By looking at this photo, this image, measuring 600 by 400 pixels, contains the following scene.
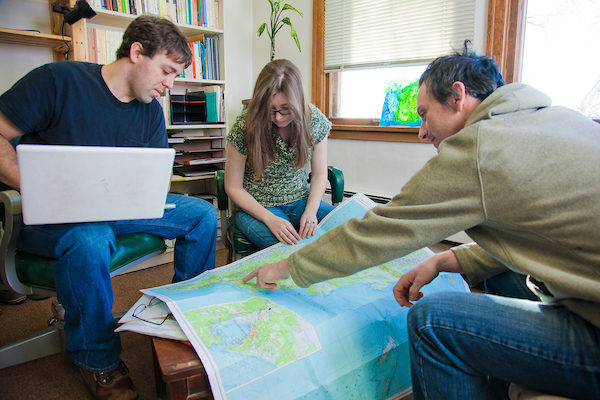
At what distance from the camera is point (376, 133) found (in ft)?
8.12

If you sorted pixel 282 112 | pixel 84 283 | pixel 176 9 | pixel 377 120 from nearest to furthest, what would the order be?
1. pixel 84 283
2. pixel 282 112
3. pixel 176 9
4. pixel 377 120

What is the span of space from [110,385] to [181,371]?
1.72ft

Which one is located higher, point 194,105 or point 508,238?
point 194,105

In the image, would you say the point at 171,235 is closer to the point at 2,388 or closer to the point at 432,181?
the point at 2,388

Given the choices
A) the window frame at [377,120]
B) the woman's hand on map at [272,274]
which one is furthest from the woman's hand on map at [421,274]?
the window frame at [377,120]

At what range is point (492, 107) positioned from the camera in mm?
785

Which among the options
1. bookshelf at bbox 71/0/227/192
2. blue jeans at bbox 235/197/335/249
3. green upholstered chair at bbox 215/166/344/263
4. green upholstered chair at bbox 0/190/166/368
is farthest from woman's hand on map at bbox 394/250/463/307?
bookshelf at bbox 71/0/227/192

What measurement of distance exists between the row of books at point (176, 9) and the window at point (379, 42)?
785mm

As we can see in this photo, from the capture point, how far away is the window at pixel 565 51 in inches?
73.3

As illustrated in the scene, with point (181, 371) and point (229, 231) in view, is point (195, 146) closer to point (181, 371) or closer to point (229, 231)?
point (229, 231)

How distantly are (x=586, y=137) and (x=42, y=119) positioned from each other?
152 centimetres

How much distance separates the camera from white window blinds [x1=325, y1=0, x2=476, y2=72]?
2.13m

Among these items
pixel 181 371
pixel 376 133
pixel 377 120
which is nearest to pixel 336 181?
pixel 376 133

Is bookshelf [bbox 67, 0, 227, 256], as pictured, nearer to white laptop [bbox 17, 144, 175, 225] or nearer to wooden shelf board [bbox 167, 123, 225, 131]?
wooden shelf board [bbox 167, 123, 225, 131]
